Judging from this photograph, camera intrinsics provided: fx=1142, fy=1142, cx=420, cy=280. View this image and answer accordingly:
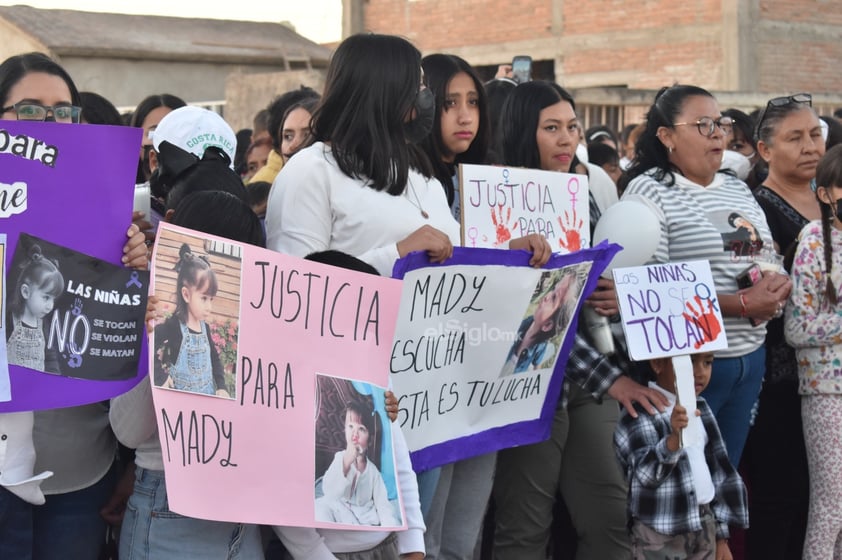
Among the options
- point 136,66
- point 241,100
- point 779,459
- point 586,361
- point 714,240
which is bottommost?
point 779,459

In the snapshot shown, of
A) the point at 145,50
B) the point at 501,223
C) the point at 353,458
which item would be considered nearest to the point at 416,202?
the point at 501,223

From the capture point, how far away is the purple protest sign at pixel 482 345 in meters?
3.86

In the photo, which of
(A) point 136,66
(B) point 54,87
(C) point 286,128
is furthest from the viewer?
(A) point 136,66

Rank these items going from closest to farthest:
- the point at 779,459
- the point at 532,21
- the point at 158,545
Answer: the point at 158,545, the point at 779,459, the point at 532,21

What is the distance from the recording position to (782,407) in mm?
5422

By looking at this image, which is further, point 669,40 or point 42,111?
point 669,40

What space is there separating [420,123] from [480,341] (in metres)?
0.81

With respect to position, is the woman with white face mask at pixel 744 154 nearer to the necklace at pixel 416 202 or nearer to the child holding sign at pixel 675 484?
the child holding sign at pixel 675 484

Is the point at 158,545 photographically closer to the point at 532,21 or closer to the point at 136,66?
the point at 532,21

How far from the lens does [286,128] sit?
5867mm

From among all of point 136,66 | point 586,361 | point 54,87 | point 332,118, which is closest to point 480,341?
point 586,361

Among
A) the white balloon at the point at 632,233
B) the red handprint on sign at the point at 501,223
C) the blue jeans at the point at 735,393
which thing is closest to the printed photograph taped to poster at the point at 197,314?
the red handprint on sign at the point at 501,223

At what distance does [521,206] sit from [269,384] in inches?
61.6

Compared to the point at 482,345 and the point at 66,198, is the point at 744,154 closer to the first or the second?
the point at 482,345
